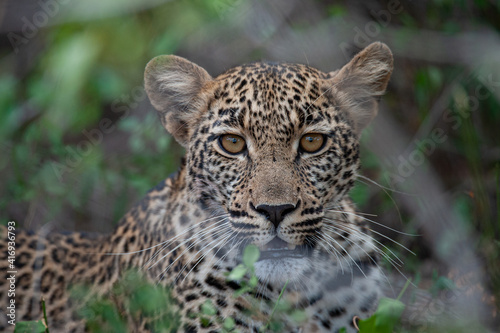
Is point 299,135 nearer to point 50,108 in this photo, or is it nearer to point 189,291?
point 189,291

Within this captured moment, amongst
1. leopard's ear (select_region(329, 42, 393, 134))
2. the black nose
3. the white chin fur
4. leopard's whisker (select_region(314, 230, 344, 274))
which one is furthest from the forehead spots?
the white chin fur

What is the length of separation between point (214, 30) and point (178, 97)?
2742 mm

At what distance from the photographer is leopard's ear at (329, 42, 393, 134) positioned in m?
4.80

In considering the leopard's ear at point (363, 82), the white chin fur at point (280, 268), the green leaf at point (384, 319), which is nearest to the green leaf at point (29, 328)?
the white chin fur at point (280, 268)

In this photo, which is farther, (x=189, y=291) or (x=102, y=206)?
(x=102, y=206)

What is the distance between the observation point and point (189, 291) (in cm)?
466

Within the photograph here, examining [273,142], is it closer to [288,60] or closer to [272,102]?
[272,102]

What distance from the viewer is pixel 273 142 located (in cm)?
443

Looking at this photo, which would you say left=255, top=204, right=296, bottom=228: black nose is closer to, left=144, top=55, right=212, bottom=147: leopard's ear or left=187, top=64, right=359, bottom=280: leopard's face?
left=187, top=64, right=359, bottom=280: leopard's face

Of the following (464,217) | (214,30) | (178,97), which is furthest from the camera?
(214,30)

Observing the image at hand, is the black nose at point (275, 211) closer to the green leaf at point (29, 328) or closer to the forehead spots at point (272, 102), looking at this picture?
the forehead spots at point (272, 102)

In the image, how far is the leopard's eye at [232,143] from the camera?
4559 mm

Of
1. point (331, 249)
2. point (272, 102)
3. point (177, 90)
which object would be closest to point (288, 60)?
point (177, 90)

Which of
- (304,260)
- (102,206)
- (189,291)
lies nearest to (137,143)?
(102,206)
